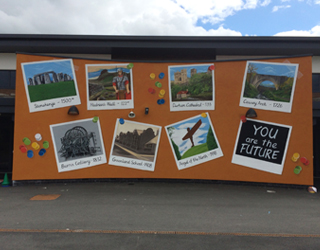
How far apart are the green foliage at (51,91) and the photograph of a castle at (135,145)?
2313 mm

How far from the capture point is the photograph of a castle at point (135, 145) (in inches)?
372

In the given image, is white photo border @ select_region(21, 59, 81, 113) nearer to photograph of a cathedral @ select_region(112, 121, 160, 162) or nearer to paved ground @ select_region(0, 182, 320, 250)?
photograph of a cathedral @ select_region(112, 121, 160, 162)

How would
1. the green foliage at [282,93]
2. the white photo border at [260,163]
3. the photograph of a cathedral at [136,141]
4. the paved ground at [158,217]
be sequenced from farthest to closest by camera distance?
the photograph of a cathedral at [136,141] → the green foliage at [282,93] → the white photo border at [260,163] → the paved ground at [158,217]

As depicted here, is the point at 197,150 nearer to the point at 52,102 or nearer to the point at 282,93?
the point at 282,93

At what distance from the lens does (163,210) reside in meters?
6.29

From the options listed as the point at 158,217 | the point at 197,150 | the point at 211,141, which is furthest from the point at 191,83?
the point at 158,217

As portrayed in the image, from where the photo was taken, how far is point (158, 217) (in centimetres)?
572

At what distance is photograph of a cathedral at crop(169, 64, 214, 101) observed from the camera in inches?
375

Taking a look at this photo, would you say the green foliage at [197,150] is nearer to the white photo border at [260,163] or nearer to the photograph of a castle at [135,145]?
the white photo border at [260,163]

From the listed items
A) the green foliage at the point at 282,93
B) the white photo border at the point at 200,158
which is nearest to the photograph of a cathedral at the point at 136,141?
the white photo border at the point at 200,158

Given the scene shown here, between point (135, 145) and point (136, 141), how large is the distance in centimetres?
16

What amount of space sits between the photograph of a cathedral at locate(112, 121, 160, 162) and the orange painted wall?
242 mm

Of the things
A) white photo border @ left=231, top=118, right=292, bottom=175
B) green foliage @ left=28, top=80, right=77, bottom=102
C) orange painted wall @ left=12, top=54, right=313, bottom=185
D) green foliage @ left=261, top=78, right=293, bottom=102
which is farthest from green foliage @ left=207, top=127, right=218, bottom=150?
green foliage @ left=28, top=80, right=77, bottom=102

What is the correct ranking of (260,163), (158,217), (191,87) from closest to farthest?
1. (158,217)
2. (260,163)
3. (191,87)
